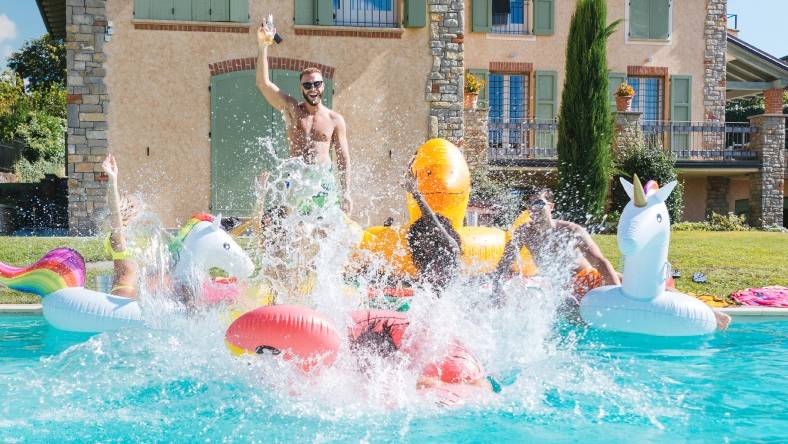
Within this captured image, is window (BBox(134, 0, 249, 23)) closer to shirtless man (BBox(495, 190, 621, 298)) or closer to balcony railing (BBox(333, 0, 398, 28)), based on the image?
balcony railing (BBox(333, 0, 398, 28))

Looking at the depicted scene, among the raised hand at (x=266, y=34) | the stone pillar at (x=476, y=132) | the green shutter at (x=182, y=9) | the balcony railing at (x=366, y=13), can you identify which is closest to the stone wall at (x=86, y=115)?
the green shutter at (x=182, y=9)

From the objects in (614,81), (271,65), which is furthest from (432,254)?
(614,81)

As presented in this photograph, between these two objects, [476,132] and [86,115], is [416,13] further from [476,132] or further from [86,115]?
[86,115]

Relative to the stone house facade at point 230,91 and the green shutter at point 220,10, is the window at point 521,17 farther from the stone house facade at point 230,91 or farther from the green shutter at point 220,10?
the green shutter at point 220,10

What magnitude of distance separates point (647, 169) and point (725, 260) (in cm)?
631

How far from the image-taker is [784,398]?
4.28 metres

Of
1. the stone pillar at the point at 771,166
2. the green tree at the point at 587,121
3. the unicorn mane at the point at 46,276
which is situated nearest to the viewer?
the unicorn mane at the point at 46,276

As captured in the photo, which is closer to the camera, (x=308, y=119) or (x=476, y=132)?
(x=308, y=119)

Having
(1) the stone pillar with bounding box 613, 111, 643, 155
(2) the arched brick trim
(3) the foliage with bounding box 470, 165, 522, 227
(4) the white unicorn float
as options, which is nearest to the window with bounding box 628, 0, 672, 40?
(1) the stone pillar with bounding box 613, 111, 643, 155

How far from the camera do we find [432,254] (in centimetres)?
570

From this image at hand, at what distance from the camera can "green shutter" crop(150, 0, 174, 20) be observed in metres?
12.6

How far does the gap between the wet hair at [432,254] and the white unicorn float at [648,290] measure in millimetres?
1306

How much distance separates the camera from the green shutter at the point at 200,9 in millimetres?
12727

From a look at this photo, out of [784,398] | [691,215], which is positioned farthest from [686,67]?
[784,398]
